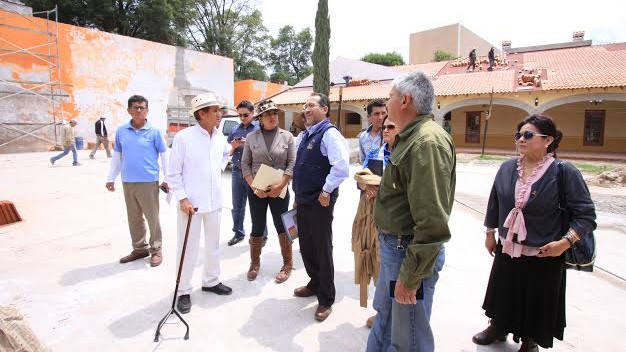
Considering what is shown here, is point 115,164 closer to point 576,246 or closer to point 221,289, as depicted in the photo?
point 221,289

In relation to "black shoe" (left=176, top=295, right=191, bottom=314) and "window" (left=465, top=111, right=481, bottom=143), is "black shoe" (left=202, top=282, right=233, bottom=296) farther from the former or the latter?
"window" (left=465, top=111, right=481, bottom=143)

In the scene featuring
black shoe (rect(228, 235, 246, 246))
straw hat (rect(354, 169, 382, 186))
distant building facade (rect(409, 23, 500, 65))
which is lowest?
black shoe (rect(228, 235, 246, 246))

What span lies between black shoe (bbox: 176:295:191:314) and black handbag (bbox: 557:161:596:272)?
109 inches

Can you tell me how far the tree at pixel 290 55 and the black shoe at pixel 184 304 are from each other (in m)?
42.7

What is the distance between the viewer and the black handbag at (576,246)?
2314 millimetres

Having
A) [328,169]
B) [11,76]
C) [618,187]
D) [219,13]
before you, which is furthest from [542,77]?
[219,13]

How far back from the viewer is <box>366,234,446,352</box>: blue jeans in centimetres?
185

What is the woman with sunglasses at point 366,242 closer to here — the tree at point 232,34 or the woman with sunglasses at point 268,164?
the woman with sunglasses at point 268,164

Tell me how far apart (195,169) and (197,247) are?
0.68m

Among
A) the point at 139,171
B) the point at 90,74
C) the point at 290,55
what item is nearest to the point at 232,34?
the point at 290,55

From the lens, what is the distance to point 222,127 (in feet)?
33.5

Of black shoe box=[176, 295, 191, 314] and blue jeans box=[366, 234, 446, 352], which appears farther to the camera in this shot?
black shoe box=[176, 295, 191, 314]

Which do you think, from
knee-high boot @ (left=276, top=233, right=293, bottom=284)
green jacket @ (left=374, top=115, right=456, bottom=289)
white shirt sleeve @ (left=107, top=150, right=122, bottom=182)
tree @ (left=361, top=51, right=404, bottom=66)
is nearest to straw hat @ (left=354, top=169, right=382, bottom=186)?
green jacket @ (left=374, top=115, right=456, bottom=289)

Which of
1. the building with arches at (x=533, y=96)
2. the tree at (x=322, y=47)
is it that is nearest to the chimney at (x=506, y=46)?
the building with arches at (x=533, y=96)
